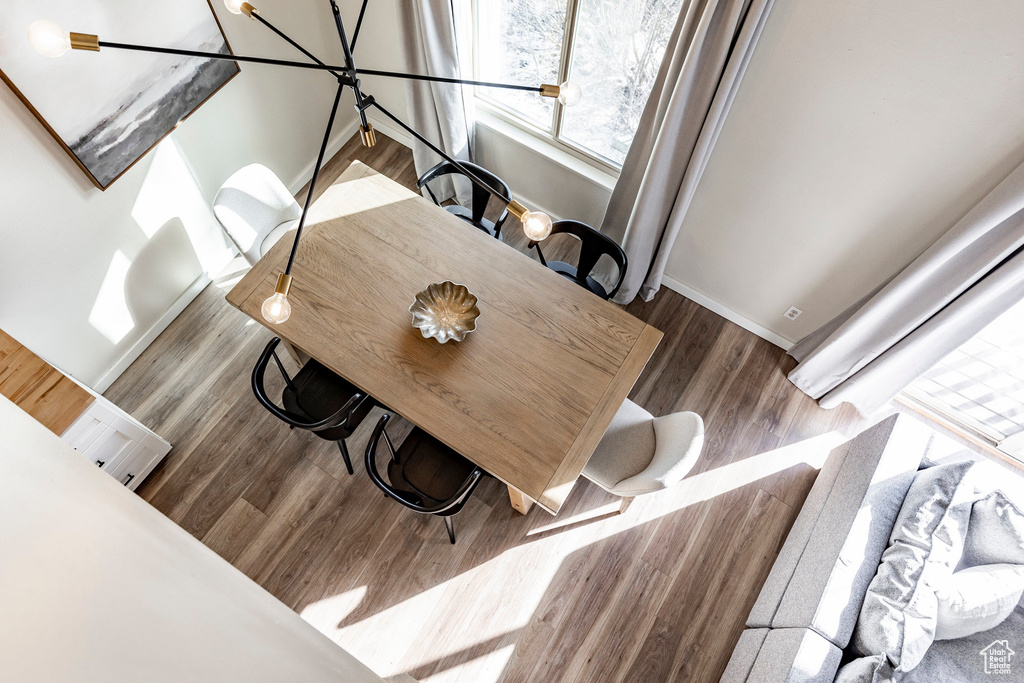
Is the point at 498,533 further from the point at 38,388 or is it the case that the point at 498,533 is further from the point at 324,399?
the point at 38,388

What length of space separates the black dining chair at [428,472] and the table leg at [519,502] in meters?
0.21

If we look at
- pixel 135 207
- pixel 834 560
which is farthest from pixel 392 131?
pixel 834 560

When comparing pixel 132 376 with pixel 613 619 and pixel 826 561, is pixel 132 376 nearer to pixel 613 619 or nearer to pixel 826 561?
pixel 613 619

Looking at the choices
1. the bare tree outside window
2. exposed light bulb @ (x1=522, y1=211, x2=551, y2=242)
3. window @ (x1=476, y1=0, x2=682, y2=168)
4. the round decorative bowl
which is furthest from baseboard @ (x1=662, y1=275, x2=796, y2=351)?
exposed light bulb @ (x1=522, y1=211, x2=551, y2=242)

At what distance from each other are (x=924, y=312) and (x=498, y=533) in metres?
2.14

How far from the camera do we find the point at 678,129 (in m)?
2.70

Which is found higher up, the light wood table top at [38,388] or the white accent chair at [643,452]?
the white accent chair at [643,452]

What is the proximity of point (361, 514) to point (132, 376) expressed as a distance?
4.91 ft

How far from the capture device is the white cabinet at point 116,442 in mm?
2650

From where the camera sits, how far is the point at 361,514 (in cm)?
311

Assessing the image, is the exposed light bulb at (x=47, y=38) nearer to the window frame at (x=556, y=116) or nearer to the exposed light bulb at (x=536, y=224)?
the exposed light bulb at (x=536, y=224)

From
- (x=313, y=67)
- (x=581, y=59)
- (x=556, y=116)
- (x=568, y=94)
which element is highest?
(x=581, y=59)

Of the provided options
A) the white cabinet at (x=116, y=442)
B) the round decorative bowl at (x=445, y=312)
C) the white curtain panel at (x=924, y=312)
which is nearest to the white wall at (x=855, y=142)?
the white curtain panel at (x=924, y=312)

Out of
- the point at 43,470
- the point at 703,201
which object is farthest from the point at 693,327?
the point at 43,470
